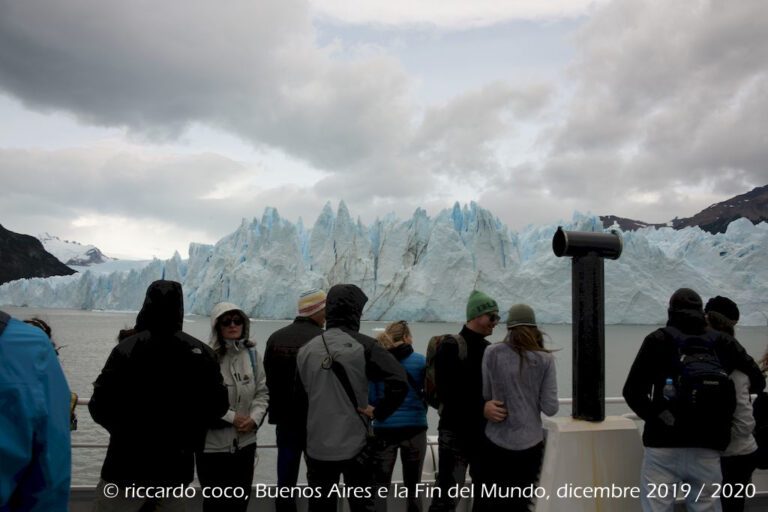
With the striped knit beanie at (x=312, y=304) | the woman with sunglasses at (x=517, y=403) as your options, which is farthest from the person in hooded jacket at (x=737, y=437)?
the striped knit beanie at (x=312, y=304)

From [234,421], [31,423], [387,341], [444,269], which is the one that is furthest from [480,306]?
[444,269]

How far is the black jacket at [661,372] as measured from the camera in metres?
2.11

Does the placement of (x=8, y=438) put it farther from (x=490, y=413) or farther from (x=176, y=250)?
(x=176, y=250)

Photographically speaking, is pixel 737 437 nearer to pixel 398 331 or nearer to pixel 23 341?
pixel 398 331

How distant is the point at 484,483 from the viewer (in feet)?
7.64

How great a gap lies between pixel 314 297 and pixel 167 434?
3.49ft

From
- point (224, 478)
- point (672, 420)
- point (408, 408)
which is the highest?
point (672, 420)

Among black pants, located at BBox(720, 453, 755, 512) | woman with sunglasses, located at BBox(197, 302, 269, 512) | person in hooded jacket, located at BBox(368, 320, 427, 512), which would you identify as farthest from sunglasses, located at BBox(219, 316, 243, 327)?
black pants, located at BBox(720, 453, 755, 512)

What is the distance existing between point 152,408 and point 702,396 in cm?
202

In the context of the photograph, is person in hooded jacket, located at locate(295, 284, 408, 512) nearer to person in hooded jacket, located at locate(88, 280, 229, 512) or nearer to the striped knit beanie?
person in hooded jacket, located at locate(88, 280, 229, 512)

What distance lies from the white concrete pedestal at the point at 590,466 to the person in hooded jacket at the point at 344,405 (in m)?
0.80

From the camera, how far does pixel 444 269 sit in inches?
1334

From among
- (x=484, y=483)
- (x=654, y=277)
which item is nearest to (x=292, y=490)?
(x=484, y=483)

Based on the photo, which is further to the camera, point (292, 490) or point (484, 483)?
point (292, 490)
